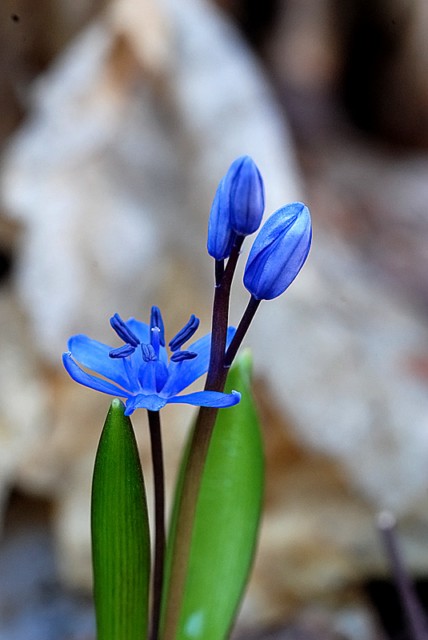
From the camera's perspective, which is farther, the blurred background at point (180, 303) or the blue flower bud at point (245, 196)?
the blurred background at point (180, 303)

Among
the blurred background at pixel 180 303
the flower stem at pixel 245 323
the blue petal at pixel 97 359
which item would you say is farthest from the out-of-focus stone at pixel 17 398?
the flower stem at pixel 245 323

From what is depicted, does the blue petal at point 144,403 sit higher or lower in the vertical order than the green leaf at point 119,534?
higher

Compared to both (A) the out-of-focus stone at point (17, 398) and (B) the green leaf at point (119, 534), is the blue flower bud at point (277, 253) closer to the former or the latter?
(B) the green leaf at point (119, 534)

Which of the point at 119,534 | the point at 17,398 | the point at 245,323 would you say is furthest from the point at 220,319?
the point at 17,398

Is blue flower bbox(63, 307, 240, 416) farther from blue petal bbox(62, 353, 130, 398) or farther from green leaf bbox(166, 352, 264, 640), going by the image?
green leaf bbox(166, 352, 264, 640)

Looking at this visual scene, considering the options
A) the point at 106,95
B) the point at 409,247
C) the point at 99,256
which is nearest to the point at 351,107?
the point at 409,247

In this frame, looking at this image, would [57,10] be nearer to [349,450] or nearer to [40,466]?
[40,466]

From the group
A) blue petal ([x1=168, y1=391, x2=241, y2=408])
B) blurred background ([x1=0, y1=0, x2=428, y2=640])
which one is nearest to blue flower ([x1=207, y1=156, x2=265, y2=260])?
blue petal ([x1=168, y1=391, x2=241, y2=408])
